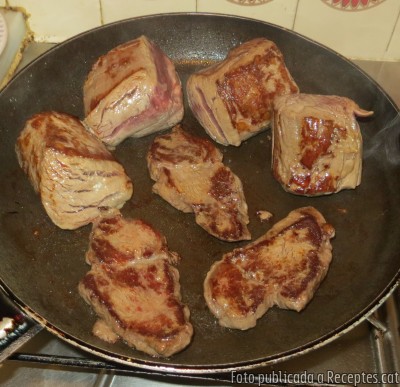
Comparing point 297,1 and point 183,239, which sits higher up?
point 297,1

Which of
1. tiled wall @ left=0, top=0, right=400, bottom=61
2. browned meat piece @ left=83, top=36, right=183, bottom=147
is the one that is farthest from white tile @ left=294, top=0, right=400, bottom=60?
browned meat piece @ left=83, top=36, right=183, bottom=147

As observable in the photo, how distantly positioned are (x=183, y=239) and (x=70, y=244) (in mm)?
411

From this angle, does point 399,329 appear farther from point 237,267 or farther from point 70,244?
point 70,244

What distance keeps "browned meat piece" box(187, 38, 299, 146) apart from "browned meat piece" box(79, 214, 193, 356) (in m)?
0.57

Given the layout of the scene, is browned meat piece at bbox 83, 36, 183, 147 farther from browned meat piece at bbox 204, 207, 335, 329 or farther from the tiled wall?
browned meat piece at bbox 204, 207, 335, 329

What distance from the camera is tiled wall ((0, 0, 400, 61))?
242 cm

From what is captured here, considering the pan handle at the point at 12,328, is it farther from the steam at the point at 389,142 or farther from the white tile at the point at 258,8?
the white tile at the point at 258,8

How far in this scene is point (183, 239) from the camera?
189cm

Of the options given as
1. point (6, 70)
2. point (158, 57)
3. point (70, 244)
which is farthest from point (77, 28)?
point (70, 244)

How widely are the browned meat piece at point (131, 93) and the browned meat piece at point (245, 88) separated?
0.49ft

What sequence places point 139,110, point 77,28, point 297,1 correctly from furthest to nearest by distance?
1. point 77,28
2. point 297,1
3. point 139,110

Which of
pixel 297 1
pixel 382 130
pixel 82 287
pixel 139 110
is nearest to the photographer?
pixel 82 287

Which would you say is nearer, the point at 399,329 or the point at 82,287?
the point at 82,287

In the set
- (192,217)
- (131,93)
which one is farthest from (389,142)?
(131,93)
